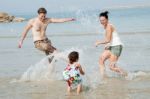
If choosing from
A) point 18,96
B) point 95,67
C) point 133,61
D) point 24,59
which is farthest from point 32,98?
point 24,59

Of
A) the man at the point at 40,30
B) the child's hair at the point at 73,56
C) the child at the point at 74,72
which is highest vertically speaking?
the man at the point at 40,30

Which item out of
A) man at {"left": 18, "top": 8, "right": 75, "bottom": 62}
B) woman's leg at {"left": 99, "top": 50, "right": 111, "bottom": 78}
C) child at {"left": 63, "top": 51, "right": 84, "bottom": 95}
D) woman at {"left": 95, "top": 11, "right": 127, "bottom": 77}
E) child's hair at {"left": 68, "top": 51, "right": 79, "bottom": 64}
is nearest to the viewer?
child's hair at {"left": 68, "top": 51, "right": 79, "bottom": 64}

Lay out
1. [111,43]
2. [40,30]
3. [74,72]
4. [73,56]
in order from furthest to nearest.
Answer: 1. [40,30]
2. [111,43]
3. [74,72]
4. [73,56]

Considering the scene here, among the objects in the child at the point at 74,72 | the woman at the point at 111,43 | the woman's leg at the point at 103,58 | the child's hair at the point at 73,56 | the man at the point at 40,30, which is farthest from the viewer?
the man at the point at 40,30

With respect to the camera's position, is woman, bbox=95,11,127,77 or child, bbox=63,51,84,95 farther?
woman, bbox=95,11,127,77

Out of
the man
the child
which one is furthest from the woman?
the child

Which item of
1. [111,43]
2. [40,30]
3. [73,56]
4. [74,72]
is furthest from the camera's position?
[40,30]

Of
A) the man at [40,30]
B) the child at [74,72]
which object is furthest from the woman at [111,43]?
the child at [74,72]

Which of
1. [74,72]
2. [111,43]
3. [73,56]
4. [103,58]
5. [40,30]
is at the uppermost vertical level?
[40,30]

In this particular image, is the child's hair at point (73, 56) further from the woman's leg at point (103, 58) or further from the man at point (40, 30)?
the man at point (40, 30)

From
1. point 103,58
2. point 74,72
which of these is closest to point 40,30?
point 103,58

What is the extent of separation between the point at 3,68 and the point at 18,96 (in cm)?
413

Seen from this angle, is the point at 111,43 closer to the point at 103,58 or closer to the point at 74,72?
the point at 103,58

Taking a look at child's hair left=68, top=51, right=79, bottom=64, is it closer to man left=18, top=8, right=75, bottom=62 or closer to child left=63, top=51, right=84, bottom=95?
child left=63, top=51, right=84, bottom=95
